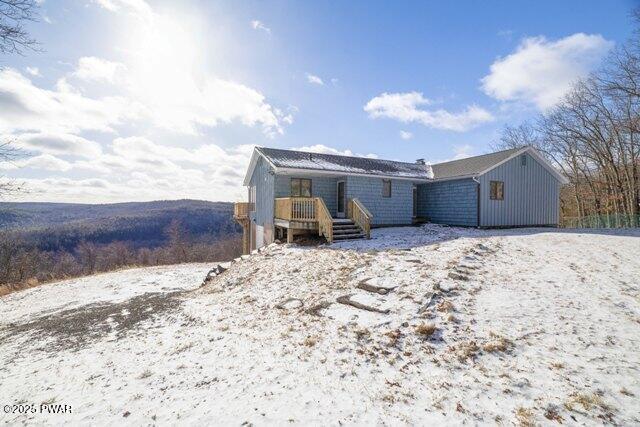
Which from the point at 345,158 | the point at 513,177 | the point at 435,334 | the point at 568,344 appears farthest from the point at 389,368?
the point at 513,177

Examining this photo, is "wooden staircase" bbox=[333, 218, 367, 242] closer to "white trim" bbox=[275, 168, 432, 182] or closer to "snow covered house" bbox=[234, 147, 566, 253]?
"snow covered house" bbox=[234, 147, 566, 253]

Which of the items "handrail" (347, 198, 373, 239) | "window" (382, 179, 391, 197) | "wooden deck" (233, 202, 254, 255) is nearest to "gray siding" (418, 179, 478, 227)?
"window" (382, 179, 391, 197)

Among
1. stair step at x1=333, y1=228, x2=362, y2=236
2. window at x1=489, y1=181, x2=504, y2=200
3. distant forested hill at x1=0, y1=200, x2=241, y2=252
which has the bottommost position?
distant forested hill at x1=0, y1=200, x2=241, y2=252

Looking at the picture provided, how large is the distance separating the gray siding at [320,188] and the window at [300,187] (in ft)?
0.63

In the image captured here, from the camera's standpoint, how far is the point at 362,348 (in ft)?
16.5

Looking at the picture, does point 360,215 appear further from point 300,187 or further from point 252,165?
point 252,165

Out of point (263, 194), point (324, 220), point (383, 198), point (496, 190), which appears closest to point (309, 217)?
point (324, 220)

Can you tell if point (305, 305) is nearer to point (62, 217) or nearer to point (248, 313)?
point (248, 313)

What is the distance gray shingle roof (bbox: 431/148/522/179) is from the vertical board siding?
10.5 meters

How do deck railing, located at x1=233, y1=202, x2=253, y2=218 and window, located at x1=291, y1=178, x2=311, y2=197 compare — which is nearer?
window, located at x1=291, y1=178, x2=311, y2=197

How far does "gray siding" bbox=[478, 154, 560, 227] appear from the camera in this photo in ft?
56.7

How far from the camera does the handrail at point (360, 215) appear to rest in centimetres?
1440

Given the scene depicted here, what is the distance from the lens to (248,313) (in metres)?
7.22

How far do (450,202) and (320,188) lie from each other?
8177 millimetres
